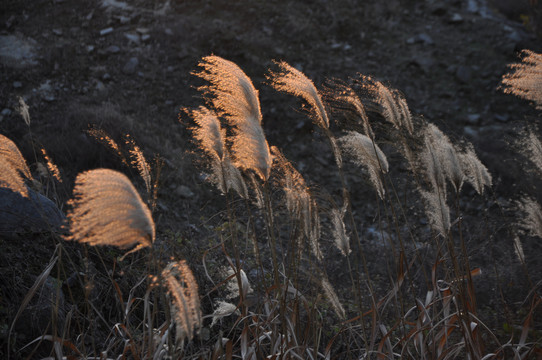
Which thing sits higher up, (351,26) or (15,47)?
(351,26)

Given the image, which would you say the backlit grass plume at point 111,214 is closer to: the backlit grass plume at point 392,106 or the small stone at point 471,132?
the backlit grass plume at point 392,106

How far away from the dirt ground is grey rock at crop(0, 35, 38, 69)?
0.14 feet

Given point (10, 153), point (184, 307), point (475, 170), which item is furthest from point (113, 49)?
point (184, 307)

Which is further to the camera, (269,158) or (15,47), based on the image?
(15,47)

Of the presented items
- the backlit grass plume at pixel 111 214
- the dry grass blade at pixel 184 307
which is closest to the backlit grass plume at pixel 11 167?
the backlit grass plume at pixel 111 214

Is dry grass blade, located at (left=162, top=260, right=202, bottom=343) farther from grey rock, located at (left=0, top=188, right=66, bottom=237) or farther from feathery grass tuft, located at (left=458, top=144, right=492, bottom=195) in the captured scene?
grey rock, located at (left=0, top=188, right=66, bottom=237)

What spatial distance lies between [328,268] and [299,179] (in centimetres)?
291

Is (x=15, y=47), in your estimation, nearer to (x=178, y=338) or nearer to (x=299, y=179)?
(x=299, y=179)

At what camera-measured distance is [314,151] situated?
8.30 meters

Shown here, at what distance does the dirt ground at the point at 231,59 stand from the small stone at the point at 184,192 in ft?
0.06

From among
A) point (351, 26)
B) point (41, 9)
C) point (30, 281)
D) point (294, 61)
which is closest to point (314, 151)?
point (294, 61)

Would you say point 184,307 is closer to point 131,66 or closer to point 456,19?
point 131,66

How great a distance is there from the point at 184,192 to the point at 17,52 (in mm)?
6488

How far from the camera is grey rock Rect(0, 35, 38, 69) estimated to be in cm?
1006
